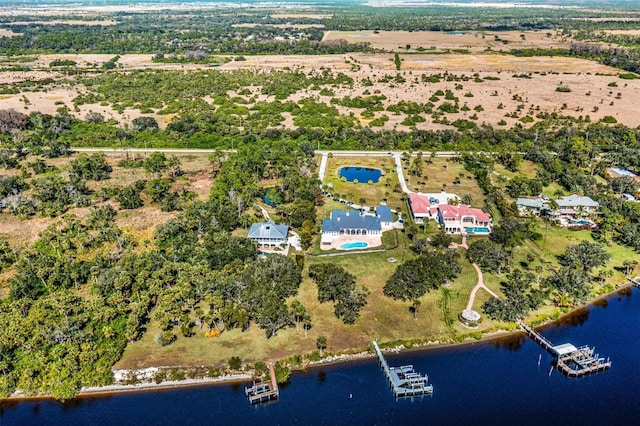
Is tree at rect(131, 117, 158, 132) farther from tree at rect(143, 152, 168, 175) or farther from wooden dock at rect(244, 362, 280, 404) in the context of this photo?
wooden dock at rect(244, 362, 280, 404)

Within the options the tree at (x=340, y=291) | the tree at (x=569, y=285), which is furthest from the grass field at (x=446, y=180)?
the tree at (x=340, y=291)

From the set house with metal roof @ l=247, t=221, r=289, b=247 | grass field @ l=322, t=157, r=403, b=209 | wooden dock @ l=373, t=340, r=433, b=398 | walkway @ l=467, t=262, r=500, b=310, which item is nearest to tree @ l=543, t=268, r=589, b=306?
walkway @ l=467, t=262, r=500, b=310

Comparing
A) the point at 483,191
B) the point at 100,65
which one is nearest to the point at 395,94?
the point at 483,191

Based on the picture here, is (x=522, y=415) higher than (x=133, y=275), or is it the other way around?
(x=133, y=275)

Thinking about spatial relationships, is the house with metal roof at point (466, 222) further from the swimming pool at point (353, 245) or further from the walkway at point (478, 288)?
the swimming pool at point (353, 245)

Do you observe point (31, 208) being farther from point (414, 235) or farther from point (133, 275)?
point (414, 235)
